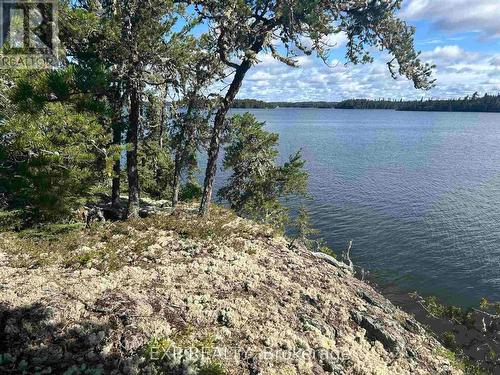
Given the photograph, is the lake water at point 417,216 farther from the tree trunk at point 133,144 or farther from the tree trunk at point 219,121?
the tree trunk at point 133,144

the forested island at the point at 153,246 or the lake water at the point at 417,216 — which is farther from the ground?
the forested island at the point at 153,246

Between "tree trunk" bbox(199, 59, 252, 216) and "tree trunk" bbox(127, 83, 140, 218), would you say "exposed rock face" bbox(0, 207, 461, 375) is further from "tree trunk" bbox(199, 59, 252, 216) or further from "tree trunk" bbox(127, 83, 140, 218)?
"tree trunk" bbox(199, 59, 252, 216)

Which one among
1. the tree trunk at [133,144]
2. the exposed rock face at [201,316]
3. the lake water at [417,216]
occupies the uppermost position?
the tree trunk at [133,144]

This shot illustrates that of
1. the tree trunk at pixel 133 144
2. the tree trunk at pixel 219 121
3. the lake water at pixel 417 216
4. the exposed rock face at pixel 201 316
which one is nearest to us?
the exposed rock face at pixel 201 316

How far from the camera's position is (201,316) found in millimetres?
8609

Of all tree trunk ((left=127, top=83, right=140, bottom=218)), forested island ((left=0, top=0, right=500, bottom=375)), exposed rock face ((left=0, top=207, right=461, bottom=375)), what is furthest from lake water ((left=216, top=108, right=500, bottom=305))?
tree trunk ((left=127, top=83, right=140, bottom=218))

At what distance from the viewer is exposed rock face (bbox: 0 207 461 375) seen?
7.30 metres

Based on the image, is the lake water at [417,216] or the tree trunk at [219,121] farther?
the lake water at [417,216]

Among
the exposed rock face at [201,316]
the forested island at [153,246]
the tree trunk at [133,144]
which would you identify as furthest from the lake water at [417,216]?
the tree trunk at [133,144]

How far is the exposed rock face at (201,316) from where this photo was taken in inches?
287

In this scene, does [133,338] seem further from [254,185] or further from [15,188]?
[254,185]

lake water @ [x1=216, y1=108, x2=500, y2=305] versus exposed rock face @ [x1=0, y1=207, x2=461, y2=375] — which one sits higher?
exposed rock face @ [x1=0, y1=207, x2=461, y2=375]

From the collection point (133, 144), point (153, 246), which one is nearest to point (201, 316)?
point (153, 246)

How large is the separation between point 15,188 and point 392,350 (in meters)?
12.3
